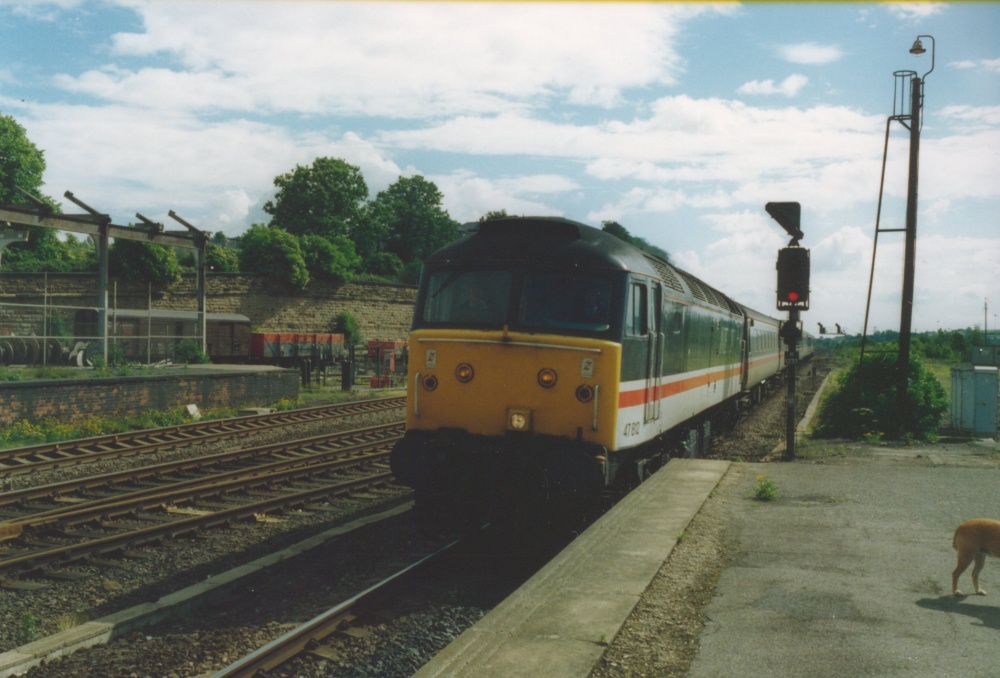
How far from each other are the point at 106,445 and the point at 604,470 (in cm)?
1058

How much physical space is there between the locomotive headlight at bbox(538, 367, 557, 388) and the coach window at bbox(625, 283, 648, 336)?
2.76 ft

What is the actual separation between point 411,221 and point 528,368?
7738 cm

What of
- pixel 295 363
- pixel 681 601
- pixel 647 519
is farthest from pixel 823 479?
pixel 295 363

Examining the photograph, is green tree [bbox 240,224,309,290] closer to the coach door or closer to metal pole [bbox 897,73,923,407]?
metal pole [bbox 897,73,923,407]

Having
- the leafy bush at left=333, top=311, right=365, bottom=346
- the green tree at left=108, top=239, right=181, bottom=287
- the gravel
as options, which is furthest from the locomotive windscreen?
the leafy bush at left=333, top=311, right=365, bottom=346

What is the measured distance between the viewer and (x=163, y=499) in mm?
10430

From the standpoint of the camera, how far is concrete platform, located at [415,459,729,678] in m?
4.52

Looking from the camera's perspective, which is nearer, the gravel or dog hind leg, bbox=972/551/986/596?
dog hind leg, bbox=972/551/986/596

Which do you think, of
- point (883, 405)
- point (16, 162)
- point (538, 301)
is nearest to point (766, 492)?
point (538, 301)

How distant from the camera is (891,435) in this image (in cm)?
1520

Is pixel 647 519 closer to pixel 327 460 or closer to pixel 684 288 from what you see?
pixel 684 288

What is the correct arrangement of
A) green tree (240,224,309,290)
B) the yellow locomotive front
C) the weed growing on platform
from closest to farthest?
the yellow locomotive front, the weed growing on platform, green tree (240,224,309,290)

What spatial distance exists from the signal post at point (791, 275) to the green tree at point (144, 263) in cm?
3243

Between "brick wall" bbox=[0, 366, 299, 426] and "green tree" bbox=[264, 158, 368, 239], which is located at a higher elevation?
"green tree" bbox=[264, 158, 368, 239]
